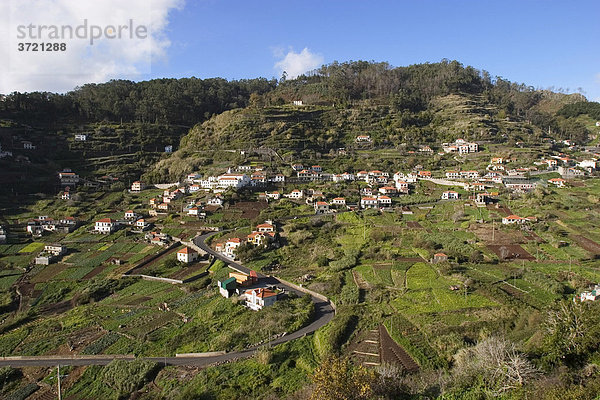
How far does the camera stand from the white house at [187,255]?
1289 inches

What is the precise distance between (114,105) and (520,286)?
76.3 m

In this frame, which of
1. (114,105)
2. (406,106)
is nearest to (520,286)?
(406,106)

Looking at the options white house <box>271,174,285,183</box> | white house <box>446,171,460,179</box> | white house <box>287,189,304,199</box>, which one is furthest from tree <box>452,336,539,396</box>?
white house <box>446,171,460,179</box>

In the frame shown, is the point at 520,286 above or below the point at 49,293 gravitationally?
above

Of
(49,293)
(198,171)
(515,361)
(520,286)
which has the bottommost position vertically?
(49,293)

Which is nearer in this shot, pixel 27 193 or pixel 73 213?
pixel 73 213

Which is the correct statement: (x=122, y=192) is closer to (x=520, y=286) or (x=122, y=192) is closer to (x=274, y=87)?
(x=520, y=286)

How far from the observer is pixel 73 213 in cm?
4562

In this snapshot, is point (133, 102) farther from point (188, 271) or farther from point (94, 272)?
point (188, 271)

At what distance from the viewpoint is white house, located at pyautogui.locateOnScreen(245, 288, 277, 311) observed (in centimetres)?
2383

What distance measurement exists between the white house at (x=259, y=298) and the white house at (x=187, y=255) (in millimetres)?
9866

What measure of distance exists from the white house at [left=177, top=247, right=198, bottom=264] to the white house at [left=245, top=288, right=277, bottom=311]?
9.87 metres

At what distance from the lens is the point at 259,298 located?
78.4 feet

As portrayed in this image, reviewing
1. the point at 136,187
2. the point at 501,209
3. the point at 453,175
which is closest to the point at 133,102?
the point at 136,187
